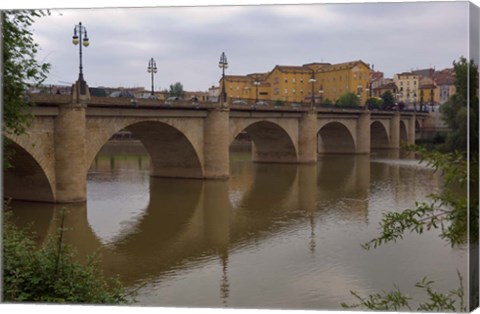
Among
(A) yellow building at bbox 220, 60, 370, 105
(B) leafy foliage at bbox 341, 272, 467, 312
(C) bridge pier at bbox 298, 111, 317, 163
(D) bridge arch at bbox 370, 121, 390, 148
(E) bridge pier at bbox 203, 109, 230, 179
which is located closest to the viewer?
(B) leafy foliage at bbox 341, 272, 467, 312

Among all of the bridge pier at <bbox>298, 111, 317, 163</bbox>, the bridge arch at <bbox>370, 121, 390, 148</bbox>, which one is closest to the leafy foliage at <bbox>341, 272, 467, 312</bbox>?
the bridge pier at <bbox>298, 111, 317, 163</bbox>

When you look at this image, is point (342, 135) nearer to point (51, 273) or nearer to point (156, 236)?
point (156, 236)

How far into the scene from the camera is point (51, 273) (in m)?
8.32

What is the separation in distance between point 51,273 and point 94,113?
13.9 metres

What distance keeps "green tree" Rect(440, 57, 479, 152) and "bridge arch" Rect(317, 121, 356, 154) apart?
125ft

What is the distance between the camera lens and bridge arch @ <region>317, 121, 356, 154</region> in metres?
46.8

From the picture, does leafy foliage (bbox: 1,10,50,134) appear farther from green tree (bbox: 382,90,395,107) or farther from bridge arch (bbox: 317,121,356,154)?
green tree (bbox: 382,90,395,107)

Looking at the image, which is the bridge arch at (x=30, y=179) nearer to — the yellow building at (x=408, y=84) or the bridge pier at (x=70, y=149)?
the bridge pier at (x=70, y=149)

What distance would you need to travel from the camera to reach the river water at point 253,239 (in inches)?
440

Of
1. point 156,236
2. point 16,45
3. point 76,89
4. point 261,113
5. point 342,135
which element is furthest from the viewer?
point 342,135

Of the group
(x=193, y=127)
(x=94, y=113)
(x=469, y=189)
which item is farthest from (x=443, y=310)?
(x=193, y=127)

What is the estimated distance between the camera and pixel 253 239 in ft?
52.9

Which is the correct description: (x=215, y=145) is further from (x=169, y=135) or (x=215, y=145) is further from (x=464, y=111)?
(x=464, y=111)

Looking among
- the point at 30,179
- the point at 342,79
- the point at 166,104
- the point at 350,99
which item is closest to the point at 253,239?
the point at 30,179
